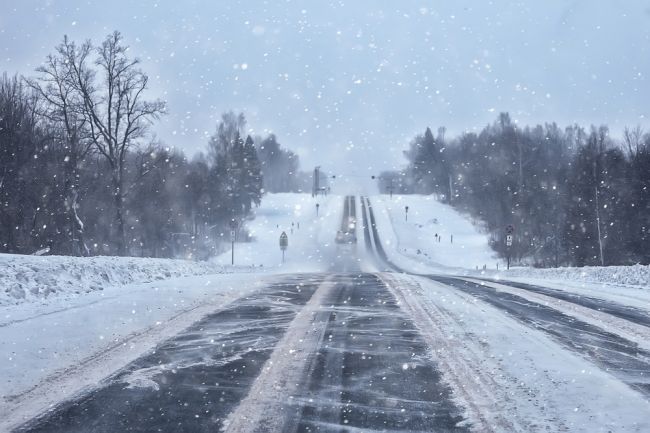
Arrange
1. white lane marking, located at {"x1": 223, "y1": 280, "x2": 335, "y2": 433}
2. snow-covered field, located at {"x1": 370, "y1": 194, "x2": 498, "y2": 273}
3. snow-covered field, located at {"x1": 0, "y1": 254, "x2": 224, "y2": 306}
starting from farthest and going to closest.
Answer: snow-covered field, located at {"x1": 370, "y1": 194, "x2": 498, "y2": 273}
snow-covered field, located at {"x1": 0, "y1": 254, "x2": 224, "y2": 306}
white lane marking, located at {"x1": 223, "y1": 280, "x2": 335, "y2": 433}

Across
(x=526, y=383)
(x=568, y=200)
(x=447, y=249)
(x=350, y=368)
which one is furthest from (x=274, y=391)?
(x=447, y=249)

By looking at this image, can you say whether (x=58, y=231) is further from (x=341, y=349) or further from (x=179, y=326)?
(x=341, y=349)

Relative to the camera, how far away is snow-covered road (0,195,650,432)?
385 cm

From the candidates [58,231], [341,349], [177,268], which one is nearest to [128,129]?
[58,231]

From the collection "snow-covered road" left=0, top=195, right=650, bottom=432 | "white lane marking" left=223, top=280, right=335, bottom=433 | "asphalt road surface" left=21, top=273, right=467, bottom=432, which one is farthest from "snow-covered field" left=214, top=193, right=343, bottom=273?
"asphalt road surface" left=21, top=273, right=467, bottom=432

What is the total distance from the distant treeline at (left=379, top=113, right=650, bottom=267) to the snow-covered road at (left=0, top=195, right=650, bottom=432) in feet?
122

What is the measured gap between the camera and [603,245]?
44.0m

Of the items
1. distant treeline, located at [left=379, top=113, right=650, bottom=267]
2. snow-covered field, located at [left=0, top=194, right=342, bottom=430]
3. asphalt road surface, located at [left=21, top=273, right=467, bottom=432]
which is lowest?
asphalt road surface, located at [left=21, top=273, right=467, bottom=432]

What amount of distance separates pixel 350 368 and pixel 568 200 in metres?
47.9

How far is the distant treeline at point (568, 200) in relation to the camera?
1722 inches

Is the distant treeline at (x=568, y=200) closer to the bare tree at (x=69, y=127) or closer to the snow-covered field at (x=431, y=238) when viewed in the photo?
the snow-covered field at (x=431, y=238)

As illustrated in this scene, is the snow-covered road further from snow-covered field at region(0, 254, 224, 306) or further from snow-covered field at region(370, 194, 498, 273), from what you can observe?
snow-covered field at region(370, 194, 498, 273)

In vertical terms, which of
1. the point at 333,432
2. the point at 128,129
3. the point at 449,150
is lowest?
the point at 333,432

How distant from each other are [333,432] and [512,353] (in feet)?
9.58
